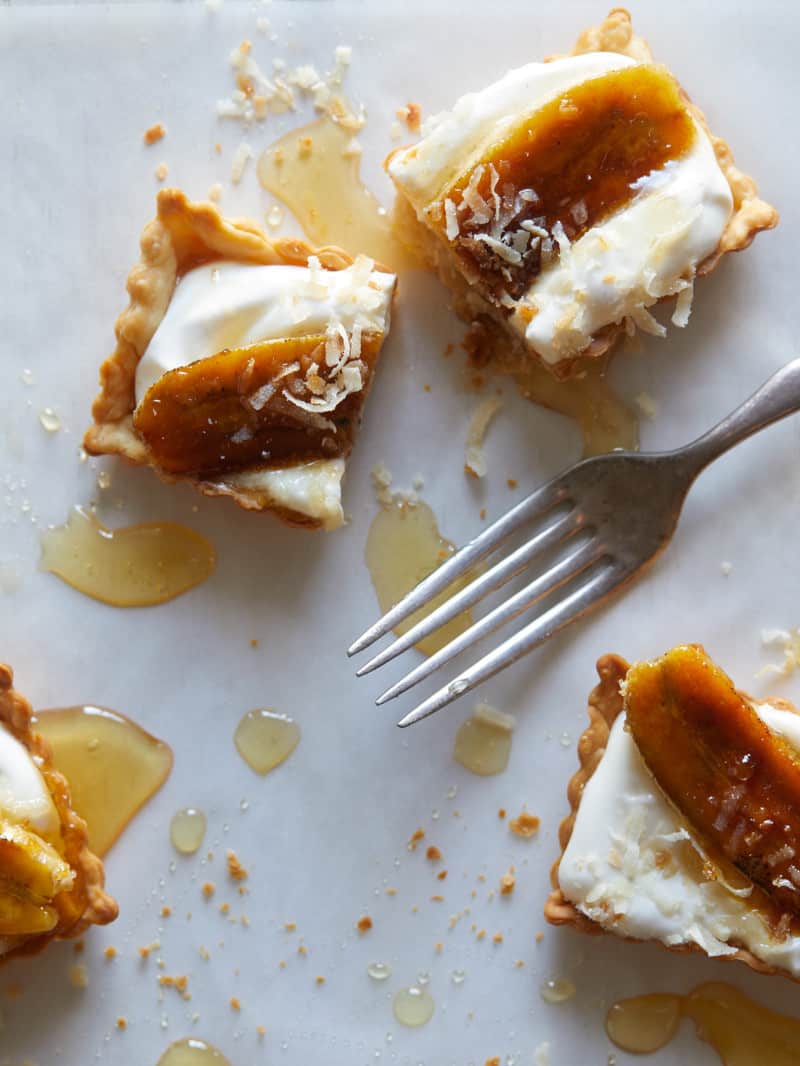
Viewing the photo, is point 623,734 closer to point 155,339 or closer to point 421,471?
point 421,471

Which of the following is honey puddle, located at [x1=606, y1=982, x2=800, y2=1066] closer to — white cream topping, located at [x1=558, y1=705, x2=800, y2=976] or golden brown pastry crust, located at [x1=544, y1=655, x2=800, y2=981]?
golden brown pastry crust, located at [x1=544, y1=655, x2=800, y2=981]

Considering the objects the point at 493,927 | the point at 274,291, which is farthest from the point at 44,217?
the point at 493,927

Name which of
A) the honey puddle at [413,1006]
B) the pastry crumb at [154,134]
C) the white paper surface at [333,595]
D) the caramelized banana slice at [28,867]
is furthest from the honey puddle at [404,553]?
the pastry crumb at [154,134]

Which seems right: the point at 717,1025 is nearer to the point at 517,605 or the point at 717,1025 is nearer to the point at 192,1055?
the point at 517,605

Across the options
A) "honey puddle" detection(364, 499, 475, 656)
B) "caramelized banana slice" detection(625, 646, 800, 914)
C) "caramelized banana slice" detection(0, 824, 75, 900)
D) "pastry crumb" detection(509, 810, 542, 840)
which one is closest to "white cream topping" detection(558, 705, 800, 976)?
"caramelized banana slice" detection(625, 646, 800, 914)

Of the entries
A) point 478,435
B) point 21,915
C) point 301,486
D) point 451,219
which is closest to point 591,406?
point 478,435

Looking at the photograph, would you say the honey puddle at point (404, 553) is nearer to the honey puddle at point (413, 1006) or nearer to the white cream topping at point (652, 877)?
the white cream topping at point (652, 877)
